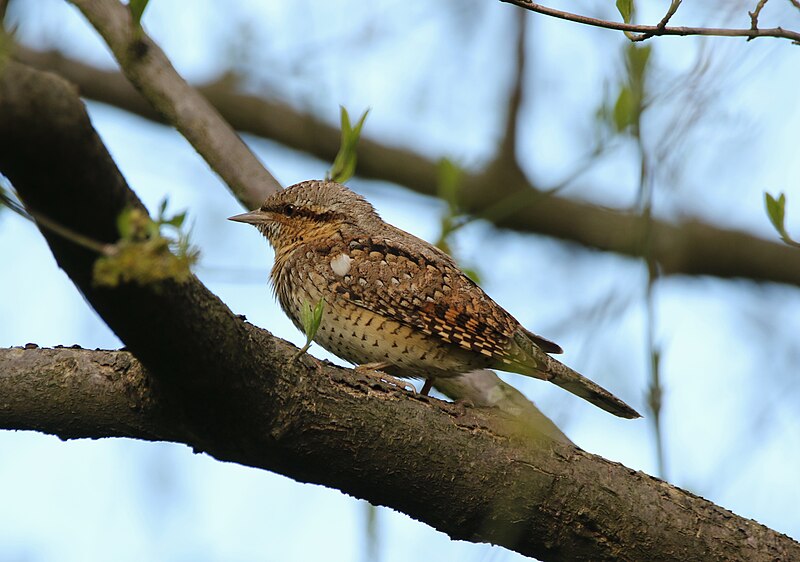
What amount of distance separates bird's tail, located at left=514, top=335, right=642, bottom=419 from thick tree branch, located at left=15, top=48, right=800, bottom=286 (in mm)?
3100

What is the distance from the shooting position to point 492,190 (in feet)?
26.9

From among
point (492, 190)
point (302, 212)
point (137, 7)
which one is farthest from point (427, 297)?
point (492, 190)

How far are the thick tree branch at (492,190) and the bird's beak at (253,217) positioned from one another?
2.83 m

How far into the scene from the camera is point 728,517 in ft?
12.5

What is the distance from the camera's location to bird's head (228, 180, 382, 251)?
5465 millimetres

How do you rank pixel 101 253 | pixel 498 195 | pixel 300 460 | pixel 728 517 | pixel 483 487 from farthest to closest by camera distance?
1. pixel 498 195
2. pixel 728 517
3. pixel 483 487
4. pixel 300 460
5. pixel 101 253

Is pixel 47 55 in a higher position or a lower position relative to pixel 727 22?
higher

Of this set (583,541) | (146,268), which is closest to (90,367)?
(146,268)

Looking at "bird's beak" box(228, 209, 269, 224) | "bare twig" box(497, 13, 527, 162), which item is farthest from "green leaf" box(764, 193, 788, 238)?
"bare twig" box(497, 13, 527, 162)

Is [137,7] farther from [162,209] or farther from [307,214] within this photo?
[307,214]

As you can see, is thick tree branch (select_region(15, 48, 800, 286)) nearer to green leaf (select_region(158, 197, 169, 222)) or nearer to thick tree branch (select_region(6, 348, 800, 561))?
thick tree branch (select_region(6, 348, 800, 561))

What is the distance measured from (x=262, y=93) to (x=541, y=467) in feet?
18.3

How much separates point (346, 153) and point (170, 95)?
37.9 inches

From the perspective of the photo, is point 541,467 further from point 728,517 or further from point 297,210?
point 297,210
